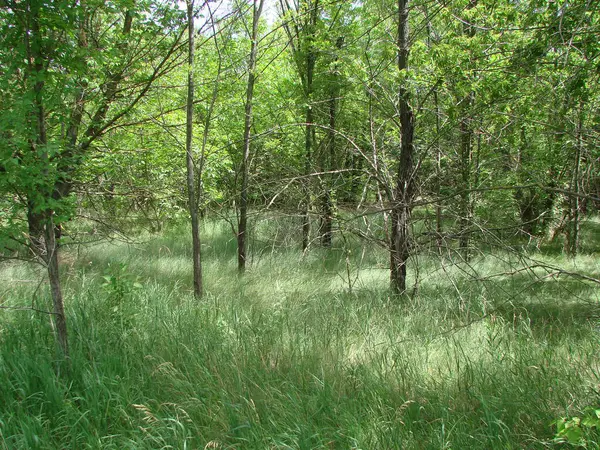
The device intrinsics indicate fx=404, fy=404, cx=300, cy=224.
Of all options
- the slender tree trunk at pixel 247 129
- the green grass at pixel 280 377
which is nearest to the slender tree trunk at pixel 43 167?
the green grass at pixel 280 377

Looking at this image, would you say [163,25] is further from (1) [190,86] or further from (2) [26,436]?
(2) [26,436]

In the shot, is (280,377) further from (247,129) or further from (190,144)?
(247,129)

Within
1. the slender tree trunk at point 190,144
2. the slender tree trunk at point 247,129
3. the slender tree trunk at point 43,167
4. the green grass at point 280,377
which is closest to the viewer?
the green grass at point 280,377

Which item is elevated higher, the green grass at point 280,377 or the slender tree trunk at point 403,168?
the slender tree trunk at point 403,168

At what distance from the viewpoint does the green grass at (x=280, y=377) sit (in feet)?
7.95

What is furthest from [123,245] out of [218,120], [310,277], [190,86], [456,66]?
[456,66]

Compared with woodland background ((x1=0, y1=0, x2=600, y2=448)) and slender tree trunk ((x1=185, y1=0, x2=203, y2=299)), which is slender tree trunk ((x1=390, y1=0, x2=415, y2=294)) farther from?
slender tree trunk ((x1=185, y1=0, x2=203, y2=299))

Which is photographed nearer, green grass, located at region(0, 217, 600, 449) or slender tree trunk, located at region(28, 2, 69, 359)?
green grass, located at region(0, 217, 600, 449)

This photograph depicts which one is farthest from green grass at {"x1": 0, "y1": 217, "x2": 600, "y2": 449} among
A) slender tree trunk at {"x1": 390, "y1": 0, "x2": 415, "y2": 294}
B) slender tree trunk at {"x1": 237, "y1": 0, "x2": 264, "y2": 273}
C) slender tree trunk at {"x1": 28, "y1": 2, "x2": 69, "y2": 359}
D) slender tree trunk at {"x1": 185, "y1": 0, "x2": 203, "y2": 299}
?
slender tree trunk at {"x1": 237, "y1": 0, "x2": 264, "y2": 273}

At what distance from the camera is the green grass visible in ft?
7.95

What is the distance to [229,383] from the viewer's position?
2928 mm

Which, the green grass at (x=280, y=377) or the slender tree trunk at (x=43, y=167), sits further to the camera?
the slender tree trunk at (x=43, y=167)

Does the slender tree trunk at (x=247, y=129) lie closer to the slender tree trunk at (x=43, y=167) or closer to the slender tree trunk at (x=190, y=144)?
the slender tree trunk at (x=190, y=144)

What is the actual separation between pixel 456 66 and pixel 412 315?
263 cm
